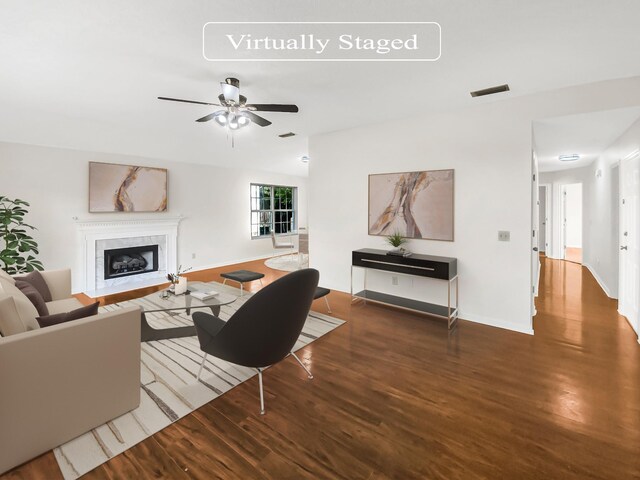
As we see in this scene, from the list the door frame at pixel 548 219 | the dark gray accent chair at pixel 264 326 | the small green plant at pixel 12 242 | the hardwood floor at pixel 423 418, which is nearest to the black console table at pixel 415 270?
the hardwood floor at pixel 423 418

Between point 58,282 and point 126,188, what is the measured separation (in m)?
2.61

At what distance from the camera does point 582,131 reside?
367 centimetres

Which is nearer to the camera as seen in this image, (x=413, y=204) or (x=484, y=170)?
(x=484, y=170)

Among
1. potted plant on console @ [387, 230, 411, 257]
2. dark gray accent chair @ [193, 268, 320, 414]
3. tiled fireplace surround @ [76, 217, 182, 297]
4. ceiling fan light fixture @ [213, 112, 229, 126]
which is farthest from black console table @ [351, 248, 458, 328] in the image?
tiled fireplace surround @ [76, 217, 182, 297]

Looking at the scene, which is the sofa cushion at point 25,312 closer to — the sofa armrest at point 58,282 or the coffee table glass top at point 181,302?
the coffee table glass top at point 181,302

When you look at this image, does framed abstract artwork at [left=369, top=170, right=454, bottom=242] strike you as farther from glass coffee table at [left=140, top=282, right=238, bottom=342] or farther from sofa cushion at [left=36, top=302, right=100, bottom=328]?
sofa cushion at [left=36, top=302, right=100, bottom=328]

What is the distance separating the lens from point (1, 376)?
153 cm

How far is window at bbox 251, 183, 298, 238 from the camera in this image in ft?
26.6

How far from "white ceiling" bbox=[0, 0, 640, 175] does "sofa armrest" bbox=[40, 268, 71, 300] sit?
1.93 metres

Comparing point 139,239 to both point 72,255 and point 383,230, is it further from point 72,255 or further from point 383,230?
point 383,230

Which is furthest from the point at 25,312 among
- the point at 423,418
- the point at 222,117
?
the point at 423,418

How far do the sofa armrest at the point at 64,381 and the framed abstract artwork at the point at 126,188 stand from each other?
13.7 feet

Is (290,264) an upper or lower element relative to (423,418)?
upper

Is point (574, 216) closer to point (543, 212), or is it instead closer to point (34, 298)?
point (543, 212)
